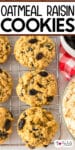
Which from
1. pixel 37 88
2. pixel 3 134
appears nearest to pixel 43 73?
pixel 37 88

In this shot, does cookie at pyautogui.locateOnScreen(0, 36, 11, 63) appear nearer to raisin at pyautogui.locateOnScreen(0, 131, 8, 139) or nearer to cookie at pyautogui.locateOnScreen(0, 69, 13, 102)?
cookie at pyautogui.locateOnScreen(0, 69, 13, 102)

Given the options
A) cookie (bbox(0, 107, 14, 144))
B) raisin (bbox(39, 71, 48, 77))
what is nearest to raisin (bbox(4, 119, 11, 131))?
cookie (bbox(0, 107, 14, 144))

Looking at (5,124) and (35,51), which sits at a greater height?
(35,51)

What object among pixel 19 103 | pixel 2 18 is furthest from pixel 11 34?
pixel 19 103

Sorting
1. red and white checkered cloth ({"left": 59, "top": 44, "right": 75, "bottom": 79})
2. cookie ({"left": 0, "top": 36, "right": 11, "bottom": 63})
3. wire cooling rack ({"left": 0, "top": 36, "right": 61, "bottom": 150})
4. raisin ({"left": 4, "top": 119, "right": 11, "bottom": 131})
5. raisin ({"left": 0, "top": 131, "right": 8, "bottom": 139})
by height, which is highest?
cookie ({"left": 0, "top": 36, "right": 11, "bottom": 63})

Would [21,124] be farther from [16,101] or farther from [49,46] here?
[49,46]

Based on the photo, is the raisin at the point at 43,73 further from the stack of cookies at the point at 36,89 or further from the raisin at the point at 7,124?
the raisin at the point at 7,124
